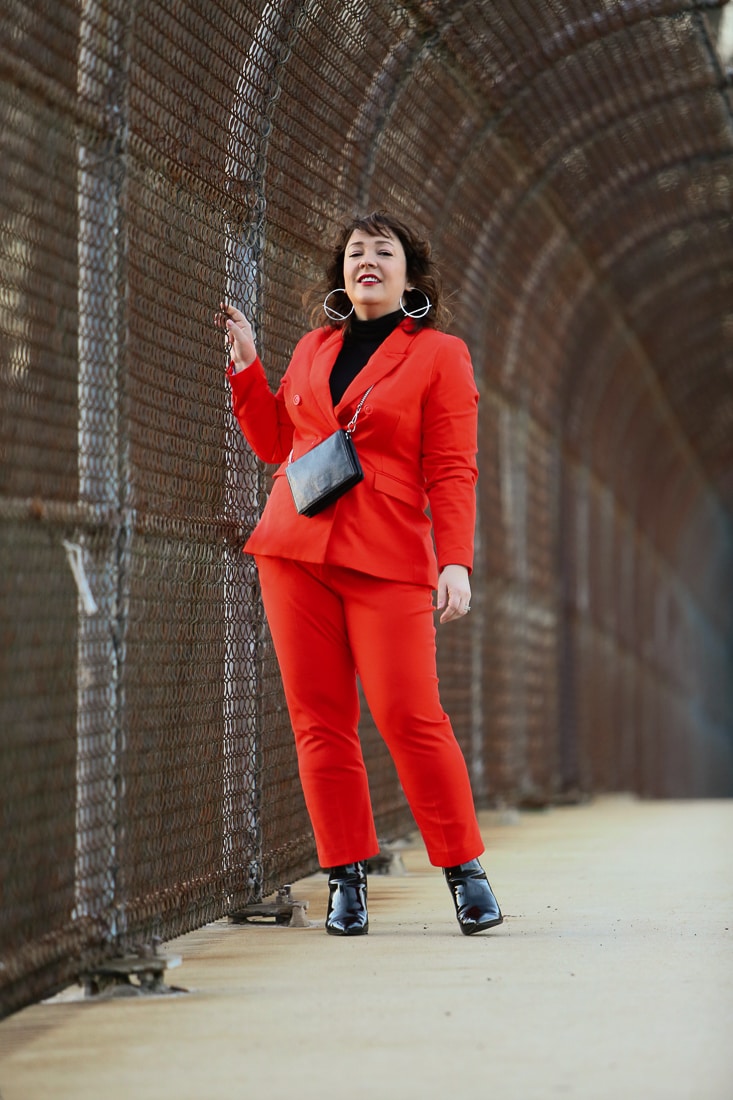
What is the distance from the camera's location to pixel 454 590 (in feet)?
15.9

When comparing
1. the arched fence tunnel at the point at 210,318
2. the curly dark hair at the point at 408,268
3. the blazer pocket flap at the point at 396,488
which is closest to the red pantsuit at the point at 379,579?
the blazer pocket flap at the point at 396,488

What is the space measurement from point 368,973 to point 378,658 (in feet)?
2.66

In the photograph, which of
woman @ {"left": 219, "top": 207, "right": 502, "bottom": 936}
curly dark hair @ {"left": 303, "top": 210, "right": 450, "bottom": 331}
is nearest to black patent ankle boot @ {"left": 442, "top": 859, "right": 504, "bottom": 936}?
woman @ {"left": 219, "top": 207, "right": 502, "bottom": 936}

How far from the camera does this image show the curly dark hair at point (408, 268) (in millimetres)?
5086

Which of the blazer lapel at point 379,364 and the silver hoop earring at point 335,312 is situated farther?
the silver hoop earring at point 335,312

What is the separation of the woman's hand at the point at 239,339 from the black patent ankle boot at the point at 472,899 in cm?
141

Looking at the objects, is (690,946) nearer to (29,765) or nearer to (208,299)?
(29,765)

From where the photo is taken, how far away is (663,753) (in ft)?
76.2

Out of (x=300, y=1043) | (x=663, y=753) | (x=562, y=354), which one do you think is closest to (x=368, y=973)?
(x=300, y=1043)

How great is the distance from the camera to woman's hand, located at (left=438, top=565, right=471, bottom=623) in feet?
15.8

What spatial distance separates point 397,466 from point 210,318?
0.81 m

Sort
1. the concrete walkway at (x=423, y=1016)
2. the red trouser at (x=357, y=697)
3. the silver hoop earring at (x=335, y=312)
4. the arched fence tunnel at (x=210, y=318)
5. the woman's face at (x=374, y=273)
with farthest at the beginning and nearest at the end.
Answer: the silver hoop earring at (x=335, y=312), the woman's face at (x=374, y=273), the red trouser at (x=357, y=697), the arched fence tunnel at (x=210, y=318), the concrete walkway at (x=423, y=1016)

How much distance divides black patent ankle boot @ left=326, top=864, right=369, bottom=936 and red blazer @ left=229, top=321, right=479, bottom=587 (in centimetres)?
79

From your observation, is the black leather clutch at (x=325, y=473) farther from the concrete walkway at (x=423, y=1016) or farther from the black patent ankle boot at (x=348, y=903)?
the concrete walkway at (x=423, y=1016)
